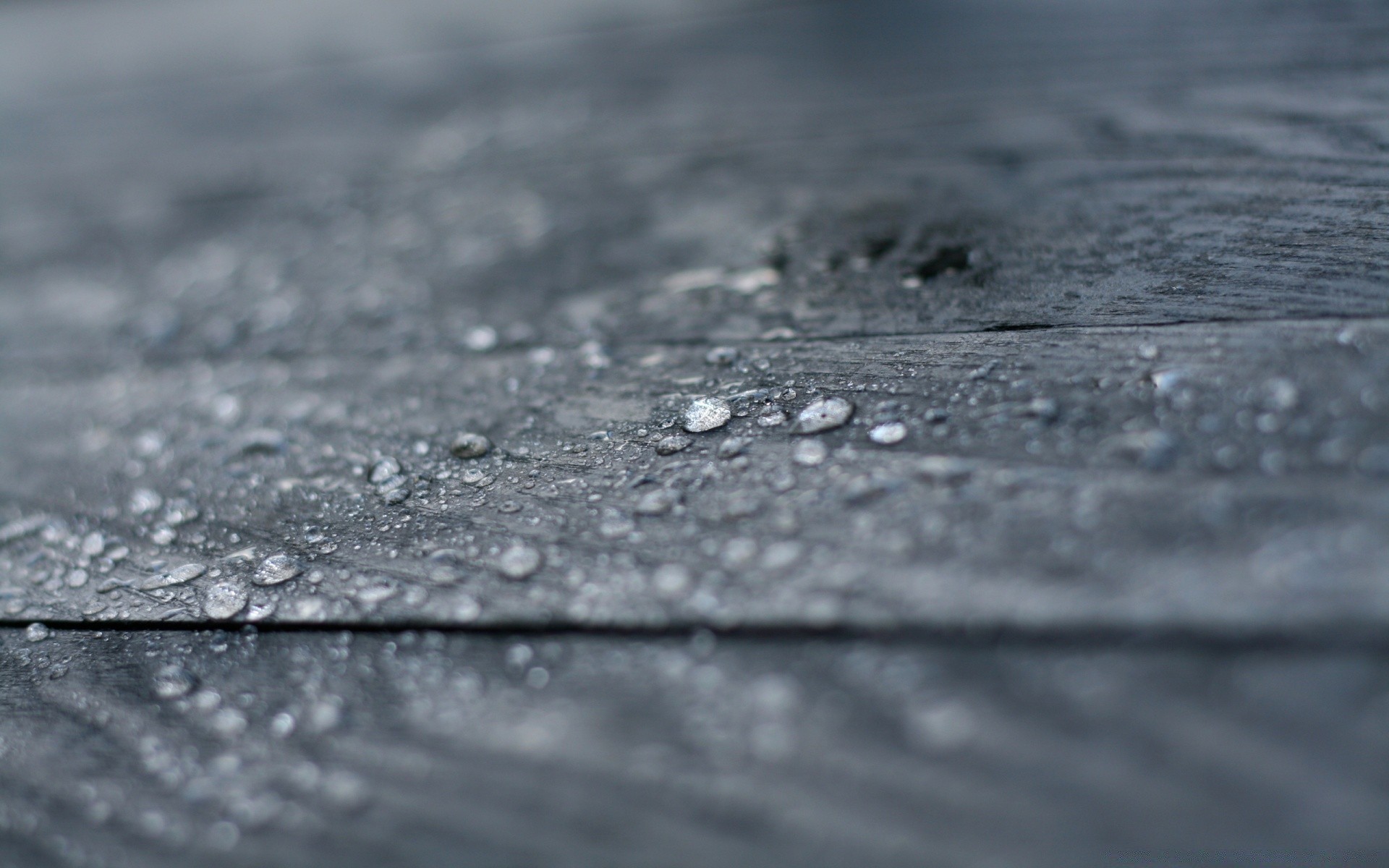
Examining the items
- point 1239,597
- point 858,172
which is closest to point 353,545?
point 1239,597

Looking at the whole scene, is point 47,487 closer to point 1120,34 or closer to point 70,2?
point 1120,34

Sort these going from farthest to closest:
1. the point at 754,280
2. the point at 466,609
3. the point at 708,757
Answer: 1. the point at 754,280
2. the point at 466,609
3. the point at 708,757

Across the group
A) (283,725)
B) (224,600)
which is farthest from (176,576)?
(283,725)

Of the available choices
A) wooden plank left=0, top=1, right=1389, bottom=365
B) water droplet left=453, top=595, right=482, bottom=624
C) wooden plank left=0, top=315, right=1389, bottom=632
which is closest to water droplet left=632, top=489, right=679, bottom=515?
wooden plank left=0, top=315, right=1389, bottom=632

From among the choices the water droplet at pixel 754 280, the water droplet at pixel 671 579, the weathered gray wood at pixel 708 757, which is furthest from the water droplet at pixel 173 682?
the water droplet at pixel 754 280

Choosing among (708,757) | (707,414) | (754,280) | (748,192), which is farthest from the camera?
(748,192)

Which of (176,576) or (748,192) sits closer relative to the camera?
(176,576)

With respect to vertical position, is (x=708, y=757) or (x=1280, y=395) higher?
(x=1280, y=395)

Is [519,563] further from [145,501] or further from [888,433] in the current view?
[145,501]
